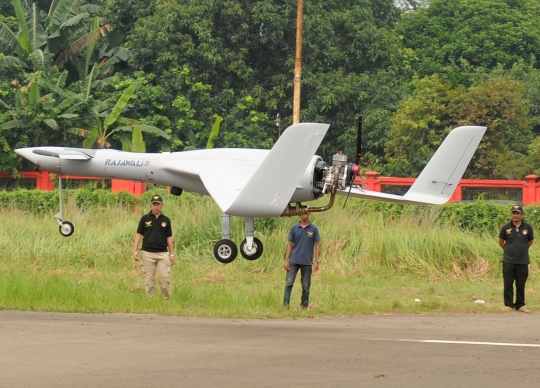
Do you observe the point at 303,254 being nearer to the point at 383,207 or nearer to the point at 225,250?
the point at 225,250

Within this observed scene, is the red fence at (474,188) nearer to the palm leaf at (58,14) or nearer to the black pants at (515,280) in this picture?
the palm leaf at (58,14)

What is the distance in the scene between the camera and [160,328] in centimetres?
1369

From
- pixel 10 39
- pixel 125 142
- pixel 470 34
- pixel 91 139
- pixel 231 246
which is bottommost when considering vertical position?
pixel 231 246

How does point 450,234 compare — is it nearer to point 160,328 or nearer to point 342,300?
point 342,300

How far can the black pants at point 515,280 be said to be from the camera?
17.6 metres

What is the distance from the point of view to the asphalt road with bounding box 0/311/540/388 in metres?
9.88

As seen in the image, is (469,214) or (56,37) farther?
(56,37)

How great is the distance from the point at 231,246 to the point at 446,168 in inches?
162

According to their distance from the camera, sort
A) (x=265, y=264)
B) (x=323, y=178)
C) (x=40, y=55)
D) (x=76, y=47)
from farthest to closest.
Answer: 1. (x=76, y=47)
2. (x=40, y=55)
3. (x=265, y=264)
4. (x=323, y=178)

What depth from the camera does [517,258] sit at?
698 inches

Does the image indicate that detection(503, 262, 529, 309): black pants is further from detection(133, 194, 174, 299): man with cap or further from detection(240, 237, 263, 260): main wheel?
detection(133, 194, 174, 299): man with cap

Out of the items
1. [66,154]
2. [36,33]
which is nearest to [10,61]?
[36,33]

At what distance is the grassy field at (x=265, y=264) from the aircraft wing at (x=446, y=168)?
197 cm

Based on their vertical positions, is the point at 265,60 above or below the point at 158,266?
above
